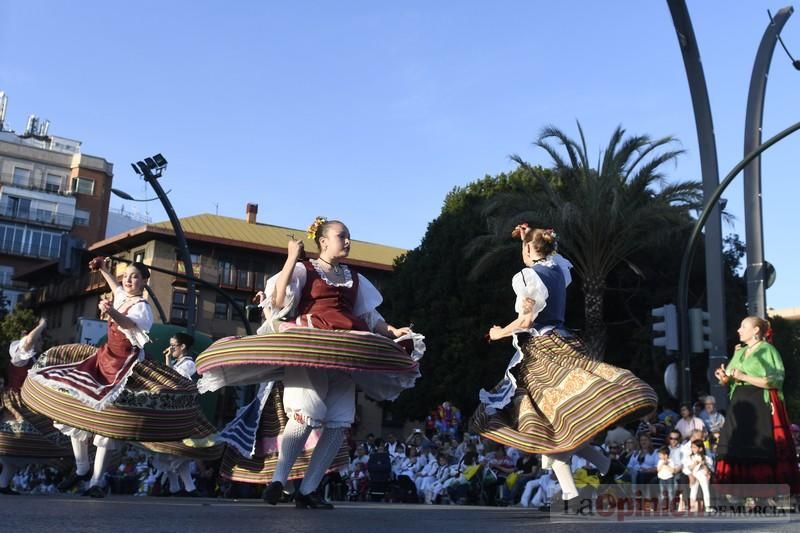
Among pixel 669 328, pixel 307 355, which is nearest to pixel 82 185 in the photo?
pixel 669 328

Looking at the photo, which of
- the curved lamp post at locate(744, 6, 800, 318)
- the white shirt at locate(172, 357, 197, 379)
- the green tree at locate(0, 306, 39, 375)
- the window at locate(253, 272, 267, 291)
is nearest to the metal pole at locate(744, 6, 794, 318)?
the curved lamp post at locate(744, 6, 800, 318)

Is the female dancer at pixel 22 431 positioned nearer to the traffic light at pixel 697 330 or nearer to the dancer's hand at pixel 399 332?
the dancer's hand at pixel 399 332

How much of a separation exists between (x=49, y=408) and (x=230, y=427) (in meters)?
1.69

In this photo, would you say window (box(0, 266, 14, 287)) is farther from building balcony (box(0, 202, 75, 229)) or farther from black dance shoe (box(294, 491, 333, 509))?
black dance shoe (box(294, 491, 333, 509))

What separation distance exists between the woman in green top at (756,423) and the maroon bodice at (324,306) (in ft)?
10.2

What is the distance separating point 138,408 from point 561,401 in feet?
12.0

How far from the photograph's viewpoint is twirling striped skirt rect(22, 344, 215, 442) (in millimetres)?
7672

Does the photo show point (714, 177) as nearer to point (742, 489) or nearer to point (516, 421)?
point (742, 489)

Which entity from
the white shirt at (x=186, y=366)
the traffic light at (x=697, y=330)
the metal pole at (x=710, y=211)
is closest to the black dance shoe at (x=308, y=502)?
the white shirt at (x=186, y=366)

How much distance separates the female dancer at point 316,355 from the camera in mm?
5785

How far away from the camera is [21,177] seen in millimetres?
67938

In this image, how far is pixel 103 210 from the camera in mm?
69375

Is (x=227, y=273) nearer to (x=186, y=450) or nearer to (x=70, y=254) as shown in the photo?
(x=70, y=254)

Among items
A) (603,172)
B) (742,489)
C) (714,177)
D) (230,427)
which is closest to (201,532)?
(230,427)
